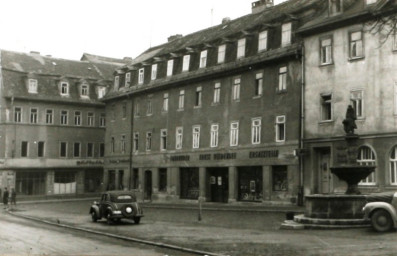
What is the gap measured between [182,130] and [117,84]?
1277 cm

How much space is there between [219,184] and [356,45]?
50.3 ft

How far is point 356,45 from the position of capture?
3125 cm

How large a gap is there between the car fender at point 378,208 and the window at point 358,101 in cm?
1207

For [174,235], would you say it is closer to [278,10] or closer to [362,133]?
[362,133]

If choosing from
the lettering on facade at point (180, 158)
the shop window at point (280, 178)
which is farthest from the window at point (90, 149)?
the shop window at point (280, 178)

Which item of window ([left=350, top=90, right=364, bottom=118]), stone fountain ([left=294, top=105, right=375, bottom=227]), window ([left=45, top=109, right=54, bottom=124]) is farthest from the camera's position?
window ([left=45, top=109, right=54, bottom=124])

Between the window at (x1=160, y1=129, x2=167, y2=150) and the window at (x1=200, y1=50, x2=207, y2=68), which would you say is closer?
the window at (x1=200, y1=50, x2=207, y2=68)

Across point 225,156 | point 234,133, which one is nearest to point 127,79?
point 225,156

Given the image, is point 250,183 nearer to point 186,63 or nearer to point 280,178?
point 280,178

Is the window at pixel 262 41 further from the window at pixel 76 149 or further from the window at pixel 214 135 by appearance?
the window at pixel 76 149

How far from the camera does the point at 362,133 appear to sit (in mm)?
30578

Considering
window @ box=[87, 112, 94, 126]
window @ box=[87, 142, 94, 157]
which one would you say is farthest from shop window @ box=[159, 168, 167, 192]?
window @ box=[87, 112, 94, 126]

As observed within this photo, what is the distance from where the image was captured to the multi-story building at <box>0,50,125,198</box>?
2290 inches

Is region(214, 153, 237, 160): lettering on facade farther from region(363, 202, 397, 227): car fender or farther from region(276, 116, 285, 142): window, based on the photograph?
region(363, 202, 397, 227): car fender
